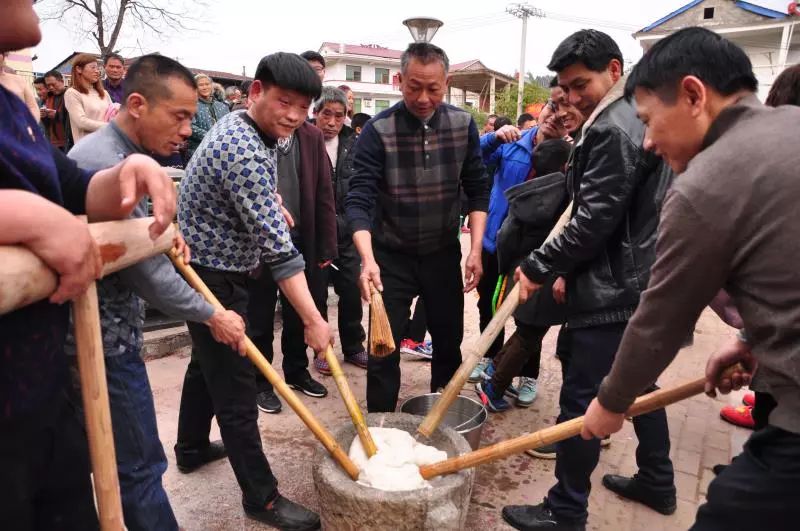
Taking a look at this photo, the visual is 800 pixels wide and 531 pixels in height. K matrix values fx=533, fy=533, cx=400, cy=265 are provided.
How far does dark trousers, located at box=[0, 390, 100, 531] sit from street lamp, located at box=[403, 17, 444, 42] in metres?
3.82

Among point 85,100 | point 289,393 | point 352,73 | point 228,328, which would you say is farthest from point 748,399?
point 352,73

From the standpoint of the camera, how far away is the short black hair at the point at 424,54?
9.30 feet

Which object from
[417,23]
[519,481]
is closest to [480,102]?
[417,23]

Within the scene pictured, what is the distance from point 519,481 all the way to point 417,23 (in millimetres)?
3472

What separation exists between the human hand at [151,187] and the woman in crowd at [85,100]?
199 inches

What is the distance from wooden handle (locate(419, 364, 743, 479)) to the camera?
64.3 inches

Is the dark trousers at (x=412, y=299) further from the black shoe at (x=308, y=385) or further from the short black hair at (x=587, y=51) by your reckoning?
the short black hair at (x=587, y=51)

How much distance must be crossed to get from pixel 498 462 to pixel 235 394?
1624 mm

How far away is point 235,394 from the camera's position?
2363mm

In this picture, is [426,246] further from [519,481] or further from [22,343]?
[22,343]

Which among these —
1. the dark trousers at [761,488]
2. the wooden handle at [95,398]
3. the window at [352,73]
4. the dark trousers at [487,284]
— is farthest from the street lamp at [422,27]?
the window at [352,73]

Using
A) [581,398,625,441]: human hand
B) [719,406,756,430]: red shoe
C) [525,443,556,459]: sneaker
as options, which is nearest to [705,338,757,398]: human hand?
[581,398,625,441]: human hand

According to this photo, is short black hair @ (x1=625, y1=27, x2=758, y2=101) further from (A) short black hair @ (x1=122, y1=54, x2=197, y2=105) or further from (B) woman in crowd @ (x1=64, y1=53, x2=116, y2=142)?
(B) woman in crowd @ (x1=64, y1=53, x2=116, y2=142)

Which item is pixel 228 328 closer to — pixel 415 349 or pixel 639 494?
pixel 639 494
